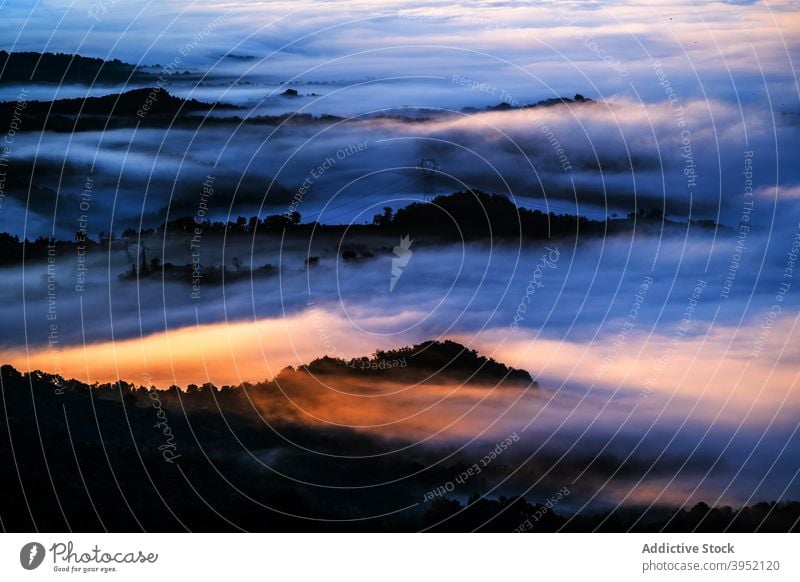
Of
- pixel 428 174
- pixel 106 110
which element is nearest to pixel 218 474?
pixel 428 174

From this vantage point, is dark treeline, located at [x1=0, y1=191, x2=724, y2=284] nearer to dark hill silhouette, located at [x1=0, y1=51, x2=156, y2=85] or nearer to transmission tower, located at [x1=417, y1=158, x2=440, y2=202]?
transmission tower, located at [x1=417, y1=158, x2=440, y2=202]
